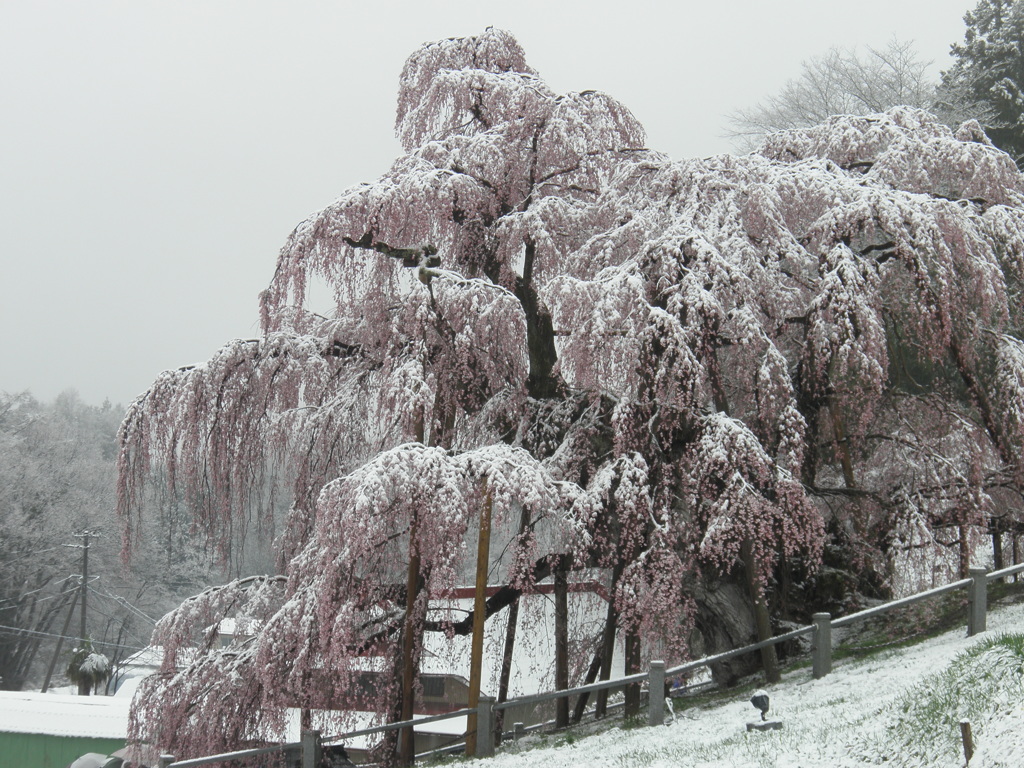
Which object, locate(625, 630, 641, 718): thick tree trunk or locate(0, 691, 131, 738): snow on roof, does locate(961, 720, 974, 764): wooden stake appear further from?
locate(0, 691, 131, 738): snow on roof

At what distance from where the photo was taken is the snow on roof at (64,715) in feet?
76.9

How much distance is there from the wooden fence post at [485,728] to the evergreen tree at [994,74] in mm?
17774

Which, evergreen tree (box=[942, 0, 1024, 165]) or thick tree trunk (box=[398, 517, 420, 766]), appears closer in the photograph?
thick tree trunk (box=[398, 517, 420, 766])

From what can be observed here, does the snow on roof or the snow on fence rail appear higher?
the snow on fence rail

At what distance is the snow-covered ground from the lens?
559 cm

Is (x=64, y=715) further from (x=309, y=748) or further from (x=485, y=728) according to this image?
(x=485, y=728)

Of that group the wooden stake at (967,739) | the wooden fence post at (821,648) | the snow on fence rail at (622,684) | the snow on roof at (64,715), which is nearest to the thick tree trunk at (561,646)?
the snow on fence rail at (622,684)

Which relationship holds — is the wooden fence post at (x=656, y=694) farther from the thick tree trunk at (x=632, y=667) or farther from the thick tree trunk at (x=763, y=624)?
the thick tree trunk at (x=763, y=624)

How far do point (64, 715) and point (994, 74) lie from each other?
28.7 metres

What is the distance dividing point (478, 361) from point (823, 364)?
3715mm

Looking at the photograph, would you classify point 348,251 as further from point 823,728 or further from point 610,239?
point 823,728

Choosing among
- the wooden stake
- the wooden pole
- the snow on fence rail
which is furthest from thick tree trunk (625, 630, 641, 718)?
the wooden stake

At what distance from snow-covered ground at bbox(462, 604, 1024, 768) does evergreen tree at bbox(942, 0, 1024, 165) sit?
51.6ft

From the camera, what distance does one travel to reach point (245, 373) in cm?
1143
